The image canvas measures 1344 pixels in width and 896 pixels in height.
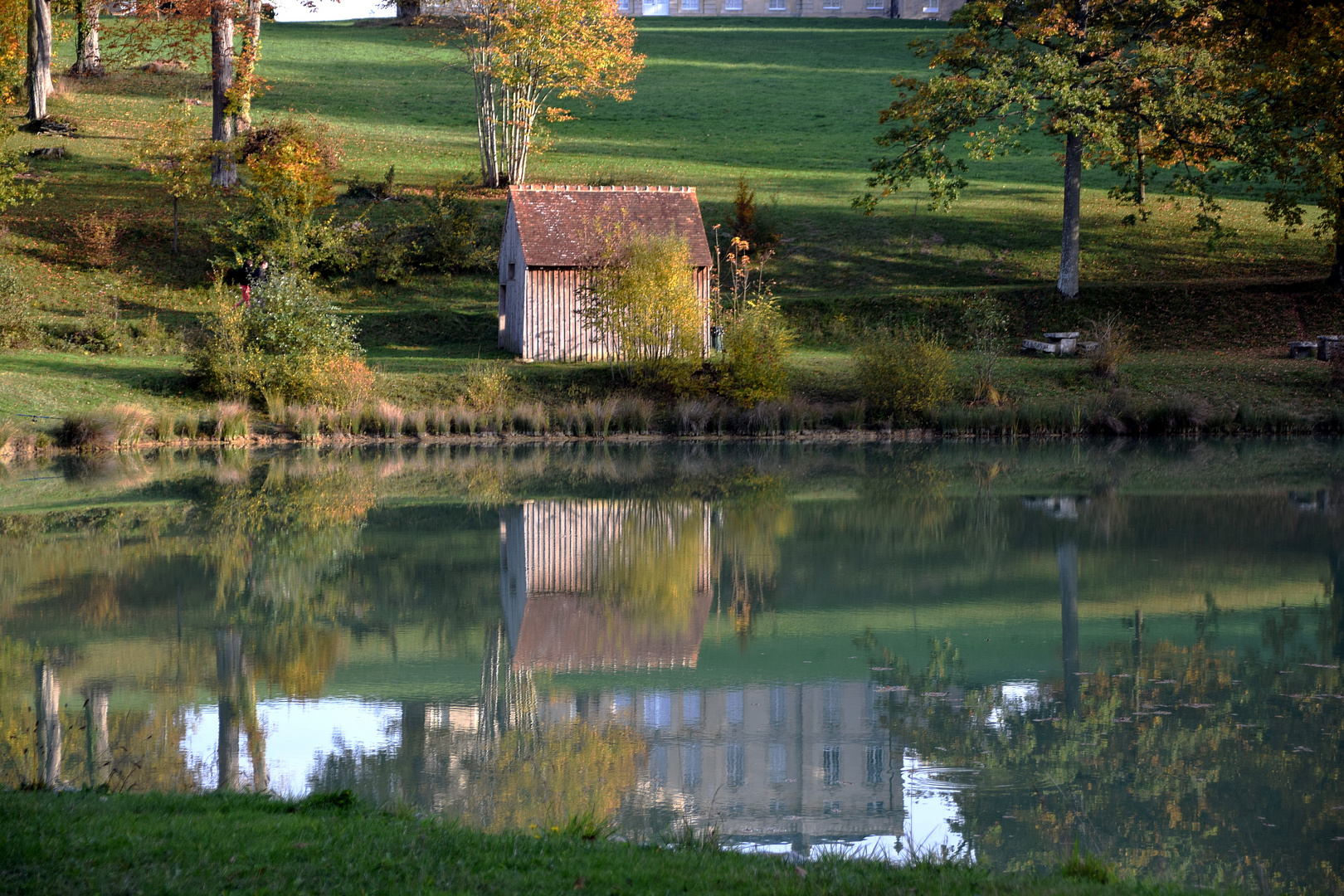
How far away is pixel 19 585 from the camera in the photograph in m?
13.2

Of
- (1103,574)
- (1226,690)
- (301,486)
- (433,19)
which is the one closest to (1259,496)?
(1103,574)

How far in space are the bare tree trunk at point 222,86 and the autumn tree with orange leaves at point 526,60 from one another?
746 cm

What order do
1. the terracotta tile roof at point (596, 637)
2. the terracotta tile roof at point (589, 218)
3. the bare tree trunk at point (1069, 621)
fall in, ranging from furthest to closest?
the terracotta tile roof at point (589, 218)
the terracotta tile roof at point (596, 637)
the bare tree trunk at point (1069, 621)

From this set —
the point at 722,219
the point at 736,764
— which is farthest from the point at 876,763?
the point at 722,219

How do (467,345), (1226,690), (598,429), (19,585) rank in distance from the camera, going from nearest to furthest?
1. (1226,690)
2. (19,585)
3. (598,429)
4. (467,345)

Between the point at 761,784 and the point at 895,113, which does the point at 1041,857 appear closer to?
the point at 761,784

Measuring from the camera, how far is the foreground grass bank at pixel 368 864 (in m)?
5.15

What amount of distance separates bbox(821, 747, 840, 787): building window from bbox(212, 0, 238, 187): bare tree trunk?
33354 millimetres

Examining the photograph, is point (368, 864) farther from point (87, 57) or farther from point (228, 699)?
point (87, 57)

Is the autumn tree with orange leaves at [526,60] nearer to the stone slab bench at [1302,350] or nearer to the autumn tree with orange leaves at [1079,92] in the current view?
the autumn tree with orange leaves at [1079,92]

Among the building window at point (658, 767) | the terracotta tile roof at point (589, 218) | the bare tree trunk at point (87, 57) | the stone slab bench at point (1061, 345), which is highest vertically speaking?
the bare tree trunk at point (87, 57)

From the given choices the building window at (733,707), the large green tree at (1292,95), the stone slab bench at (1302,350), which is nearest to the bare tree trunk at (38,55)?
the large green tree at (1292,95)

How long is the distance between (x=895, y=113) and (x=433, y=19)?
64.9 feet

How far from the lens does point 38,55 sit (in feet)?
141
